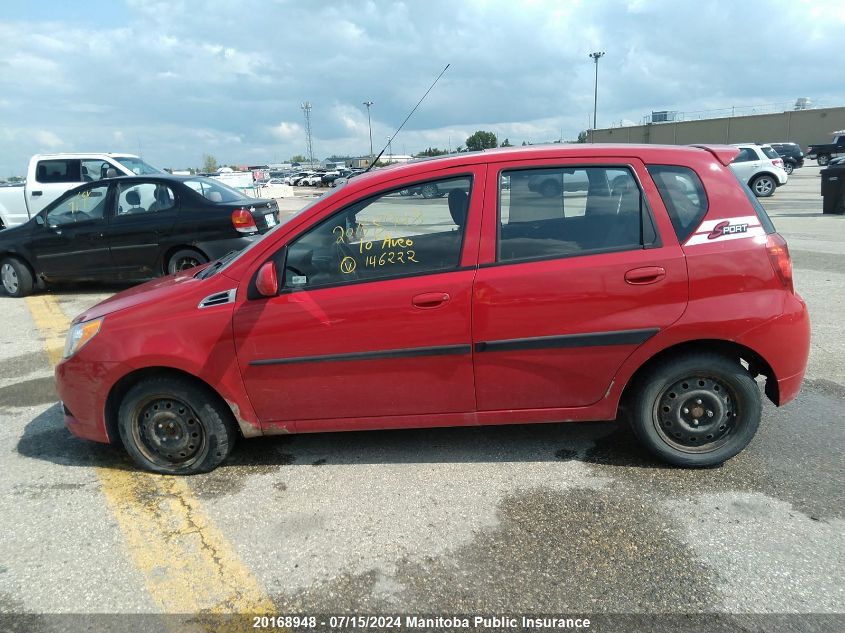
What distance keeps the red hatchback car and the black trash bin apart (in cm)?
1374

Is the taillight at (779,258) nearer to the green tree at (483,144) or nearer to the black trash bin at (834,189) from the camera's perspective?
the green tree at (483,144)

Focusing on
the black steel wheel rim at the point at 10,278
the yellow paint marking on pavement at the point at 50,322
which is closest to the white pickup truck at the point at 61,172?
the black steel wheel rim at the point at 10,278

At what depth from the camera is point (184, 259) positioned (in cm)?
769

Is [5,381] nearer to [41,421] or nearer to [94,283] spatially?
[41,421]

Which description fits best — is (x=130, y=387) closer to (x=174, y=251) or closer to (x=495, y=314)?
(x=495, y=314)

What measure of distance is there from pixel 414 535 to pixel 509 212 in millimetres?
1700

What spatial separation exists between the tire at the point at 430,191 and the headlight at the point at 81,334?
1.96 m

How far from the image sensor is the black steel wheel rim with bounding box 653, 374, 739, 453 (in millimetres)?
3141

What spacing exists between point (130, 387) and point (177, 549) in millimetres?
1063

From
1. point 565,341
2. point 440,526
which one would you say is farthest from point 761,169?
point 440,526

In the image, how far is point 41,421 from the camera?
4234mm

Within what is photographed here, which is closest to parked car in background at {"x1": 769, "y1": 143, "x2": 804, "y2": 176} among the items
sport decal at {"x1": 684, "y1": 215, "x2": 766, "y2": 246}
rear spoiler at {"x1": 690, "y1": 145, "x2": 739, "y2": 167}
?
rear spoiler at {"x1": 690, "y1": 145, "x2": 739, "y2": 167}

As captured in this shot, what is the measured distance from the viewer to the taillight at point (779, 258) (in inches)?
117

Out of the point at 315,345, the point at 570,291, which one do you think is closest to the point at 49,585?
the point at 315,345
